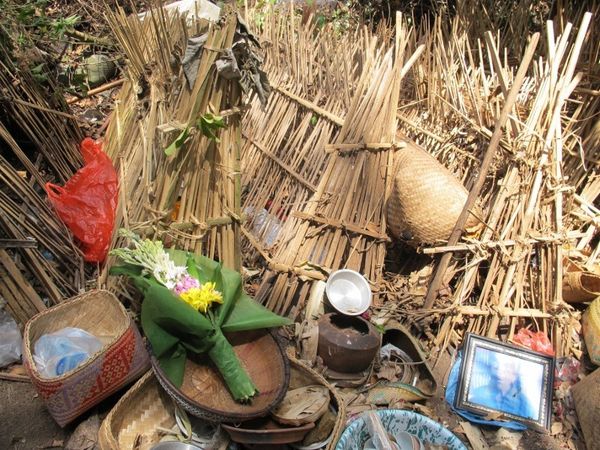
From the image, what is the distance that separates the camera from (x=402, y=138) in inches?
131

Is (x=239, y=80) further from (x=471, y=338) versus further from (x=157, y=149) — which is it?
(x=471, y=338)

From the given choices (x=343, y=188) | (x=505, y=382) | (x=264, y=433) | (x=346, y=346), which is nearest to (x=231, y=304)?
(x=264, y=433)

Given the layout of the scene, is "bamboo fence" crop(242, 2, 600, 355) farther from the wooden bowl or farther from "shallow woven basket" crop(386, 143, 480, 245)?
the wooden bowl

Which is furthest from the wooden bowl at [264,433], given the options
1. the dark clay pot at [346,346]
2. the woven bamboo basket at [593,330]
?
the woven bamboo basket at [593,330]

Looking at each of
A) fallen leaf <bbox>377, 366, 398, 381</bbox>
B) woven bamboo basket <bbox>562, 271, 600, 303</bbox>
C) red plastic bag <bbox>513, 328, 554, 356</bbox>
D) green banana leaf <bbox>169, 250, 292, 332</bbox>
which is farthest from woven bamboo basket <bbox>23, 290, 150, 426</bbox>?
woven bamboo basket <bbox>562, 271, 600, 303</bbox>

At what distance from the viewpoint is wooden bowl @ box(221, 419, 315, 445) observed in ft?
7.10

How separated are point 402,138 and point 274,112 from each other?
101 centimetres

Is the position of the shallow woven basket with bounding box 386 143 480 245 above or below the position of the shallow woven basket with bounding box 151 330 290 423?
above

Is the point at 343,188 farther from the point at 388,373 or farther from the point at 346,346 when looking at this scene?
the point at 388,373

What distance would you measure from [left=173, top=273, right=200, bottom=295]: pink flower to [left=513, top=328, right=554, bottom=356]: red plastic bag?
6.55 ft

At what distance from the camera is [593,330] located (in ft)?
9.78

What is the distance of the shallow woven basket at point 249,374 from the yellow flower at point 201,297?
0.94ft

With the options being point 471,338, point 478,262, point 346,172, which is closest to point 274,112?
point 346,172

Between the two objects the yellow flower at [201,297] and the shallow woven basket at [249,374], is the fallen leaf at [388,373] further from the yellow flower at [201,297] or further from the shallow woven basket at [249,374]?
the yellow flower at [201,297]
